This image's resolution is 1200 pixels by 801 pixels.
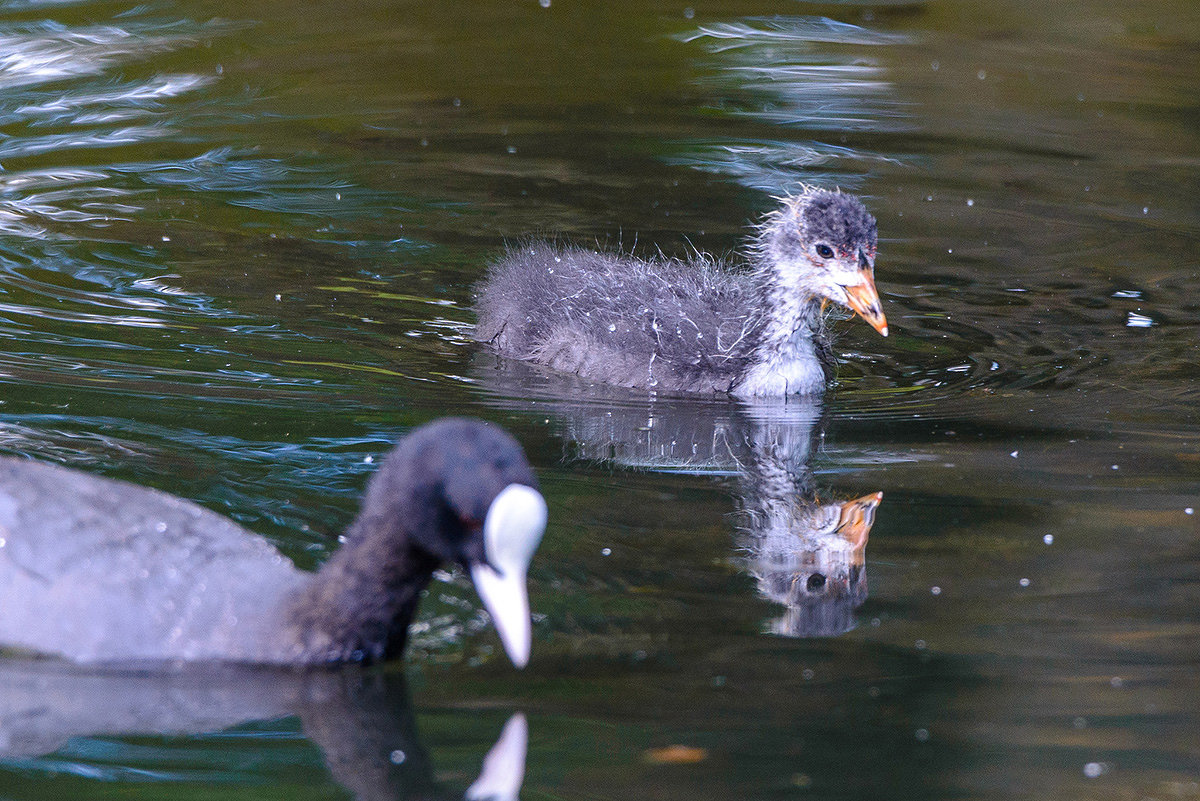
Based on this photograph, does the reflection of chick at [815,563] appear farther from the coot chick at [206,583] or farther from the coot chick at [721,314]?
the coot chick at [721,314]

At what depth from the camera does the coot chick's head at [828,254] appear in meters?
6.10

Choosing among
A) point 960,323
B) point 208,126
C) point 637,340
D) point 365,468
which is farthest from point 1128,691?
point 208,126

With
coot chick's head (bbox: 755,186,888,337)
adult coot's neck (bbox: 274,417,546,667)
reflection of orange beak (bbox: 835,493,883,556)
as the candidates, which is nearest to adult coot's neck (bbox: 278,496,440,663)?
adult coot's neck (bbox: 274,417,546,667)

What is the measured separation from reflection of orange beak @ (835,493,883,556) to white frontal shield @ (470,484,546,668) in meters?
1.47

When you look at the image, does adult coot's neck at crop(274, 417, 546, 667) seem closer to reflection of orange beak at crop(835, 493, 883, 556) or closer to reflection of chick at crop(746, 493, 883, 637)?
reflection of chick at crop(746, 493, 883, 637)

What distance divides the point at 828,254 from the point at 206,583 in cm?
329

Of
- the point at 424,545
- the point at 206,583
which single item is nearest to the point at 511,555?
the point at 424,545

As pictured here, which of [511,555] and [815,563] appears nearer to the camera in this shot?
[511,555]

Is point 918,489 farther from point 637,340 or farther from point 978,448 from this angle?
point 637,340

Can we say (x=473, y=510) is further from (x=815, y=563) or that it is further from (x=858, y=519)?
(x=858, y=519)

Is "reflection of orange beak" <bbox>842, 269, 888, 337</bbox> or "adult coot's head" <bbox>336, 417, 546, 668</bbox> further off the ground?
"adult coot's head" <bbox>336, 417, 546, 668</bbox>

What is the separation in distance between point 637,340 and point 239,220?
8.85 feet

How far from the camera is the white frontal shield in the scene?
3305 mm

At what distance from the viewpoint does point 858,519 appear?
15.8 feet
